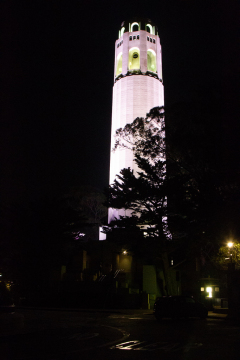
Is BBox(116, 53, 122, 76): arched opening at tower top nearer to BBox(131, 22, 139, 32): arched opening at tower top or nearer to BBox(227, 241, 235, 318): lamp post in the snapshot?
BBox(131, 22, 139, 32): arched opening at tower top

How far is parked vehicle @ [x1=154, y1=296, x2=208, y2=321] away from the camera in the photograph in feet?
61.9

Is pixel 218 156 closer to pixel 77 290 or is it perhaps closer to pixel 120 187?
pixel 120 187

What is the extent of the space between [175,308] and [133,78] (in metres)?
48.7

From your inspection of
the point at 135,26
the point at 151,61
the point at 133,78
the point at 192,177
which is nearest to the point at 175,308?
the point at 192,177

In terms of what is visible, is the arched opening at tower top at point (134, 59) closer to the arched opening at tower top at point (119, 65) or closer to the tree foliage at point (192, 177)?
the arched opening at tower top at point (119, 65)

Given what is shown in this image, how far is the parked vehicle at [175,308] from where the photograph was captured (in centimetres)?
1886

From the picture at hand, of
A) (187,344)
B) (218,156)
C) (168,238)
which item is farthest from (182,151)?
(187,344)

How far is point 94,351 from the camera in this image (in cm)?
864

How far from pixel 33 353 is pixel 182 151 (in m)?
18.0

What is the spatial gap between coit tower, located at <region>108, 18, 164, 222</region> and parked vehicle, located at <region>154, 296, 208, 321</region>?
35771 mm

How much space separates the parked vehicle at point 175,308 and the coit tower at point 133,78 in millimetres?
35771

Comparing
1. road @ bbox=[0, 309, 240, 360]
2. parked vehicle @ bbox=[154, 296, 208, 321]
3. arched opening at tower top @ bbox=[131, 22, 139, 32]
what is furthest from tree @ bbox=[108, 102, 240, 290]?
arched opening at tower top @ bbox=[131, 22, 139, 32]

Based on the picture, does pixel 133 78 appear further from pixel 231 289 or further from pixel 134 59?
pixel 231 289

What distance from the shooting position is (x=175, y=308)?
62.1ft
